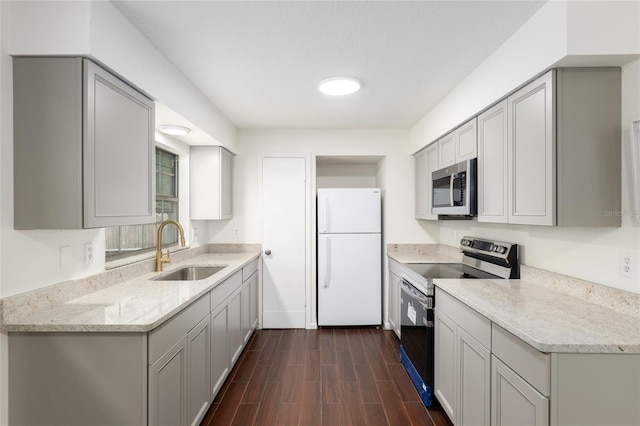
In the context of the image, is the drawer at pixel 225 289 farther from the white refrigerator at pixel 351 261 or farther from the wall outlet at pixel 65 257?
the white refrigerator at pixel 351 261

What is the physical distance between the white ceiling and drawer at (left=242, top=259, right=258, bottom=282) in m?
1.62

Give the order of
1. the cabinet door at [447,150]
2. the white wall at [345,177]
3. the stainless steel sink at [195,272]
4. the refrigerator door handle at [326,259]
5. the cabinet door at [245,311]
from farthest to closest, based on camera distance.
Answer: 1. the white wall at [345,177]
2. the refrigerator door handle at [326,259]
3. the cabinet door at [245,311]
4. the stainless steel sink at [195,272]
5. the cabinet door at [447,150]

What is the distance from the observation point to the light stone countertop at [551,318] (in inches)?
44.3

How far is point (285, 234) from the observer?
3.71m

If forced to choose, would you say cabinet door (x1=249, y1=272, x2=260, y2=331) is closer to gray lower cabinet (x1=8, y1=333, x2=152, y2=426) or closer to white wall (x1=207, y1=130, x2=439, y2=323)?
white wall (x1=207, y1=130, x2=439, y2=323)

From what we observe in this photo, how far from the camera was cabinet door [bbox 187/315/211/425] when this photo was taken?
1797 mm

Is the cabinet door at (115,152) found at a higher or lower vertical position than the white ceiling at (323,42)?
lower

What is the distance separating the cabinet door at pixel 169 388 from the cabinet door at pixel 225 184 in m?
1.86

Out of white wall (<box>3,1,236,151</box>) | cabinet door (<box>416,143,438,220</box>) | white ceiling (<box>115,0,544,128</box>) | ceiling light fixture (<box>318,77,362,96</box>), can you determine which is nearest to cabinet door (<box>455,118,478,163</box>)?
white ceiling (<box>115,0,544,128</box>)

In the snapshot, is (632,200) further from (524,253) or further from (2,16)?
(2,16)

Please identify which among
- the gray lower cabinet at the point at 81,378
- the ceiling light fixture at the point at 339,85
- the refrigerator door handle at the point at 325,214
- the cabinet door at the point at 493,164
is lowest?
the gray lower cabinet at the point at 81,378

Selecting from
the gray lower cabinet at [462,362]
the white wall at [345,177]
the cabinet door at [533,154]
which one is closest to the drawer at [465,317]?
the gray lower cabinet at [462,362]

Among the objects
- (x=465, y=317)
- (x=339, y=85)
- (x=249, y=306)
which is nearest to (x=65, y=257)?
(x=249, y=306)

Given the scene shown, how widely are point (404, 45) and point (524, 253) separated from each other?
5.36 feet
